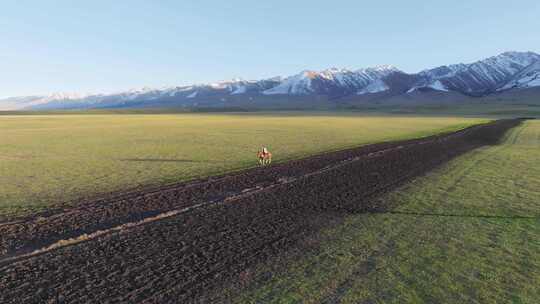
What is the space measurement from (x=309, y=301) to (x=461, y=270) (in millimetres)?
4963

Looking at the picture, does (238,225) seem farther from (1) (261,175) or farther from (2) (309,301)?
(1) (261,175)

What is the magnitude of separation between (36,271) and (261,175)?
1488cm

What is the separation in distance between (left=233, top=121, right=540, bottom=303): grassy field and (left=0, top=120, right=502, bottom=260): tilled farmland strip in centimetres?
747

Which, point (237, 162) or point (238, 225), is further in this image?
point (237, 162)

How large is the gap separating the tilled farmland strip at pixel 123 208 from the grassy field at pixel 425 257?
7.47 m

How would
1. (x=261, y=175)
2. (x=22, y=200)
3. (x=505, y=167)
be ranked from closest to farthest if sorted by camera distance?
1. (x=22, y=200)
2. (x=261, y=175)
3. (x=505, y=167)

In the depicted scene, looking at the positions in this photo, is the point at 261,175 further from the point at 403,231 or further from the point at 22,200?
the point at 22,200

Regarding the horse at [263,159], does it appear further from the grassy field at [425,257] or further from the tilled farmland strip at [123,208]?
the grassy field at [425,257]

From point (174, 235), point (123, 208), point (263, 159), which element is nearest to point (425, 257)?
point (174, 235)

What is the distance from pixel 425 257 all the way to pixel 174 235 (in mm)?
8806

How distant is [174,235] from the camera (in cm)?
1299

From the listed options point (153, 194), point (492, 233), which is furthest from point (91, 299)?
point (492, 233)

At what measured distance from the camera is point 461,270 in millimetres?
10234

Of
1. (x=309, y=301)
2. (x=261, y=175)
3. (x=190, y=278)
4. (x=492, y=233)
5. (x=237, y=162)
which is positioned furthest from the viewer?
(x=237, y=162)
